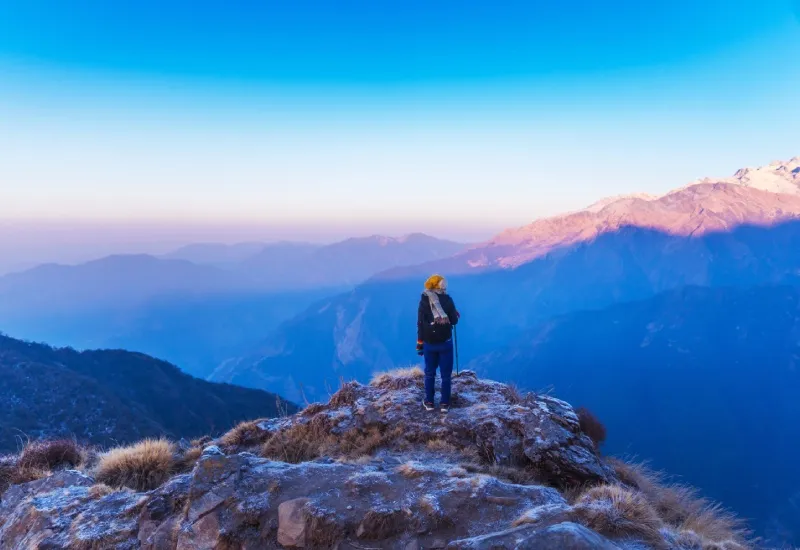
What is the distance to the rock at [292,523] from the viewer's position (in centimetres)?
578

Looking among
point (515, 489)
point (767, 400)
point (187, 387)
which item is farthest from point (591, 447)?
point (767, 400)

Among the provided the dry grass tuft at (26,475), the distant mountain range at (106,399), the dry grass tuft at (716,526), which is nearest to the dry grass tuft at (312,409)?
the dry grass tuft at (26,475)

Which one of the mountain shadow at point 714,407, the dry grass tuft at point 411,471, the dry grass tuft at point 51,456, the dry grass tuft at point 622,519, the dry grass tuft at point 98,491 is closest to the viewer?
the dry grass tuft at point 622,519

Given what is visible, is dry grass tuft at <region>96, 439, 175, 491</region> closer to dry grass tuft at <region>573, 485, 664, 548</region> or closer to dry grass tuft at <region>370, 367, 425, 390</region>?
dry grass tuft at <region>370, 367, 425, 390</region>

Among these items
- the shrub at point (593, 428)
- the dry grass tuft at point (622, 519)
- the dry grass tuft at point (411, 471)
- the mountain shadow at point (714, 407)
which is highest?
the dry grass tuft at point (622, 519)

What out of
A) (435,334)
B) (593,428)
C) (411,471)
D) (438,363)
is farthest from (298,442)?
(593,428)

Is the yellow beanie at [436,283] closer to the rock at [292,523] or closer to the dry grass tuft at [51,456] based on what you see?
the rock at [292,523]

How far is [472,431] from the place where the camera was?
10.1 meters

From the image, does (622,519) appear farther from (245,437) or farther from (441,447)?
(245,437)

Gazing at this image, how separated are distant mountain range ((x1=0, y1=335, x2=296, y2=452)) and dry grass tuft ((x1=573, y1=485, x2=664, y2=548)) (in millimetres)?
36615

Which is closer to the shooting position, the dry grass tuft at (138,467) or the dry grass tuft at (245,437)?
the dry grass tuft at (138,467)

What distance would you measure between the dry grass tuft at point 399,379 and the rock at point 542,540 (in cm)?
745

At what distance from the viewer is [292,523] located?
590 centimetres

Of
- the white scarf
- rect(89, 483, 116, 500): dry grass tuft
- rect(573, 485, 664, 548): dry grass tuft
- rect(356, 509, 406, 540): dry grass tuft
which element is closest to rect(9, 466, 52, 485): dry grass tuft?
rect(89, 483, 116, 500): dry grass tuft
